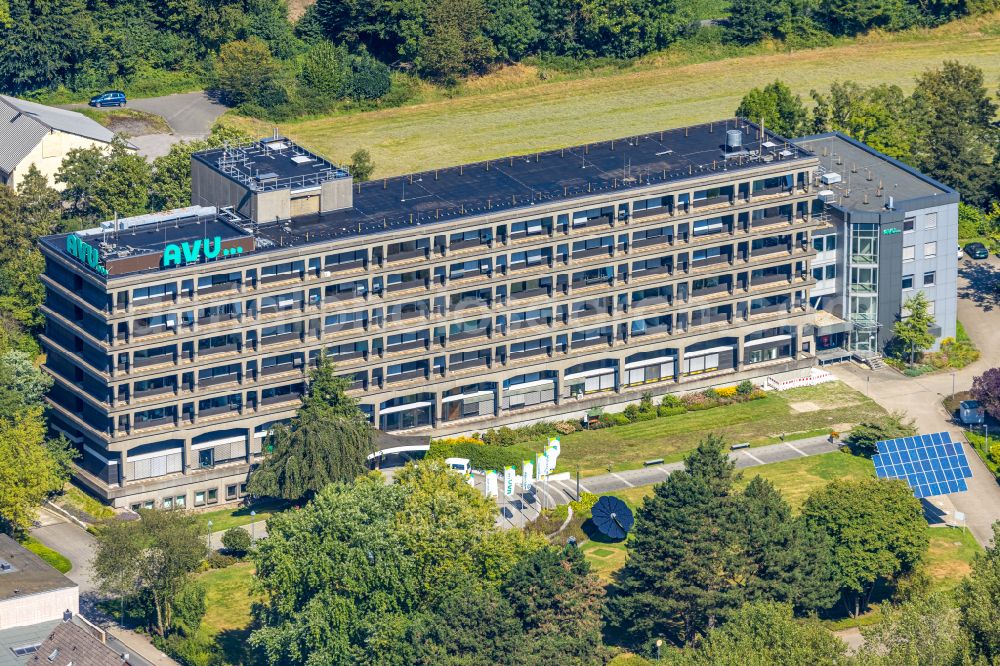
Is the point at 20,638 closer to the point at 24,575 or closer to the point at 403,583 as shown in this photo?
the point at 24,575

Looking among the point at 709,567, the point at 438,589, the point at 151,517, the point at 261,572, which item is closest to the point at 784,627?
the point at 709,567

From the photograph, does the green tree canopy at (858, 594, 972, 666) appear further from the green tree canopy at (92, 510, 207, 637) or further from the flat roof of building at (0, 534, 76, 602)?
the flat roof of building at (0, 534, 76, 602)

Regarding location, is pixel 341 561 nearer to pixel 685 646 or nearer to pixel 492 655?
pixel 492 655

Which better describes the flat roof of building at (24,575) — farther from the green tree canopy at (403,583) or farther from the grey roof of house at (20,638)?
the green tree canopy at (403,583)

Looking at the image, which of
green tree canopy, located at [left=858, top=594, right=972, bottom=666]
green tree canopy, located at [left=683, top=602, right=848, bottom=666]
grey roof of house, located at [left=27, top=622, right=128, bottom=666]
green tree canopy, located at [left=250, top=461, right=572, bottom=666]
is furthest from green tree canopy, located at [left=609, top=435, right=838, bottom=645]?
grey roof of house, located at [left=27, top=622, right=128, bottom=666]

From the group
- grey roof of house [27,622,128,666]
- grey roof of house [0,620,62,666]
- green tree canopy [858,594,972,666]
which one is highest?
green tree canopy [858,594,972,666]

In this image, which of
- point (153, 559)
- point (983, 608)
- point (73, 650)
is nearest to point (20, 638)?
point (73, 650)

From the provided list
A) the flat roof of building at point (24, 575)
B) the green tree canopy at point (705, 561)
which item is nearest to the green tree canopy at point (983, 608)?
the green tree canopy at point (705, 561)
